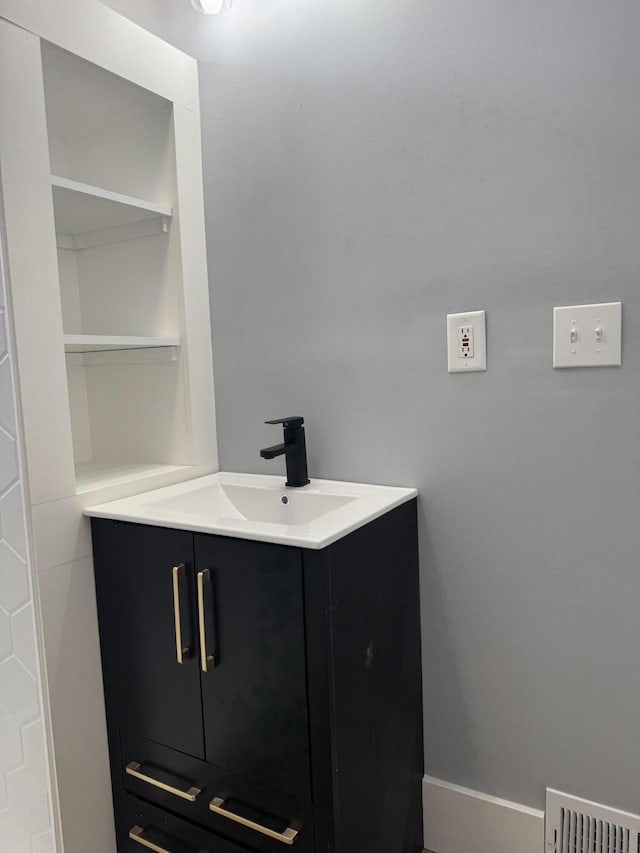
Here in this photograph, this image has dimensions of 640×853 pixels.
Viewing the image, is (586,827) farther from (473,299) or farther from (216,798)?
(473,299)

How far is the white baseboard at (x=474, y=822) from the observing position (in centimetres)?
137

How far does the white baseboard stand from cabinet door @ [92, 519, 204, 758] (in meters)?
0.60

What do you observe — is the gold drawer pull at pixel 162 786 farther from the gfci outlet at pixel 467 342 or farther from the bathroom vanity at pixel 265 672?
the gfci outlet at pixel 467 342

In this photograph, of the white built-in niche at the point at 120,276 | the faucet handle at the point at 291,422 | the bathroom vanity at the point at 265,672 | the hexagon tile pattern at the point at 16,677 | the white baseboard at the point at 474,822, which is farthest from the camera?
the white built-in niche at the point at 120,276

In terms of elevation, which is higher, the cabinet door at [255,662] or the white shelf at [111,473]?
the white shelf at [111,473]

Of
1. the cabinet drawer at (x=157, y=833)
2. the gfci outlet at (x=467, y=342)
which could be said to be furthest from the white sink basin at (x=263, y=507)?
the cabinet drawer at (x=157, y=833)

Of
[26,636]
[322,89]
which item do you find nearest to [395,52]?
[322,89]

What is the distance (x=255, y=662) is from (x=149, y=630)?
0.98 feet

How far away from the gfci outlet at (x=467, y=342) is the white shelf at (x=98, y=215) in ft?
2.75

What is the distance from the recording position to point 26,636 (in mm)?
788

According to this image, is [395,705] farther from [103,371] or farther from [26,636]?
[103,371]

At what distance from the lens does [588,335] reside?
1218 mm

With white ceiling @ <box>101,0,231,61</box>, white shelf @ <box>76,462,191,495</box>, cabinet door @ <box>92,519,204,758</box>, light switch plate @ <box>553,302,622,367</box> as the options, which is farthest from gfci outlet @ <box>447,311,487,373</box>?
white ceiling @ <box>101,0,231,61</box>

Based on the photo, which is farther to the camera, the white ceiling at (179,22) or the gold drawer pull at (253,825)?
the white ceiling at (179,22)
